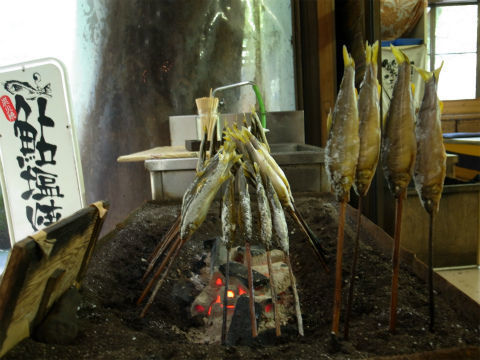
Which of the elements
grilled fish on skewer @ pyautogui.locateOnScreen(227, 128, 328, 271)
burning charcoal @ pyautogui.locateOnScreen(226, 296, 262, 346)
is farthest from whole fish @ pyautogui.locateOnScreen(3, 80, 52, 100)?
burning charcoal @ pyautogui.locateOnScreen(226, 296, 262, 346)

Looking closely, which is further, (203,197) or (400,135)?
(203,197)

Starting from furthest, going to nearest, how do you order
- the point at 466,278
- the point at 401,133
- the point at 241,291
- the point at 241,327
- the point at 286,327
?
the point at 466,278 → the point at 241,291 → the point at 286,327 → the point at 241,327 → the point at 401,133

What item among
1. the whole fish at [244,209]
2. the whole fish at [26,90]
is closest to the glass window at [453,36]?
the whole fish at [244,209]

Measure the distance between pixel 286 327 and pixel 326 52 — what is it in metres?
4.30

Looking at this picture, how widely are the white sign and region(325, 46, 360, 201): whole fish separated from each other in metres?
2.84

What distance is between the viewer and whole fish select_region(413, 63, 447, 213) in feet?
4.81

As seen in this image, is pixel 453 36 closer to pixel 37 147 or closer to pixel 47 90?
pixel 47 90

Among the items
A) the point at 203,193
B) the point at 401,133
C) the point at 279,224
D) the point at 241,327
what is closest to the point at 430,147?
the point at 401,133

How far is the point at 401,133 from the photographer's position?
1.46m

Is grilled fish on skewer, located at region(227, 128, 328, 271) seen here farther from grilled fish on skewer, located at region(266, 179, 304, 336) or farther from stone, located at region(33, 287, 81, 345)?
stone, located at region(33, 287, 81, 345)

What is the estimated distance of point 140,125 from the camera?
19.3 feet

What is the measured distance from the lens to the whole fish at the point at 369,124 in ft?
4.86

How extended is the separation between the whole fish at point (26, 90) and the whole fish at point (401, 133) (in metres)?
3.22

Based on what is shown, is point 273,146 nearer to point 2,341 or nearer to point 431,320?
point 431,320
